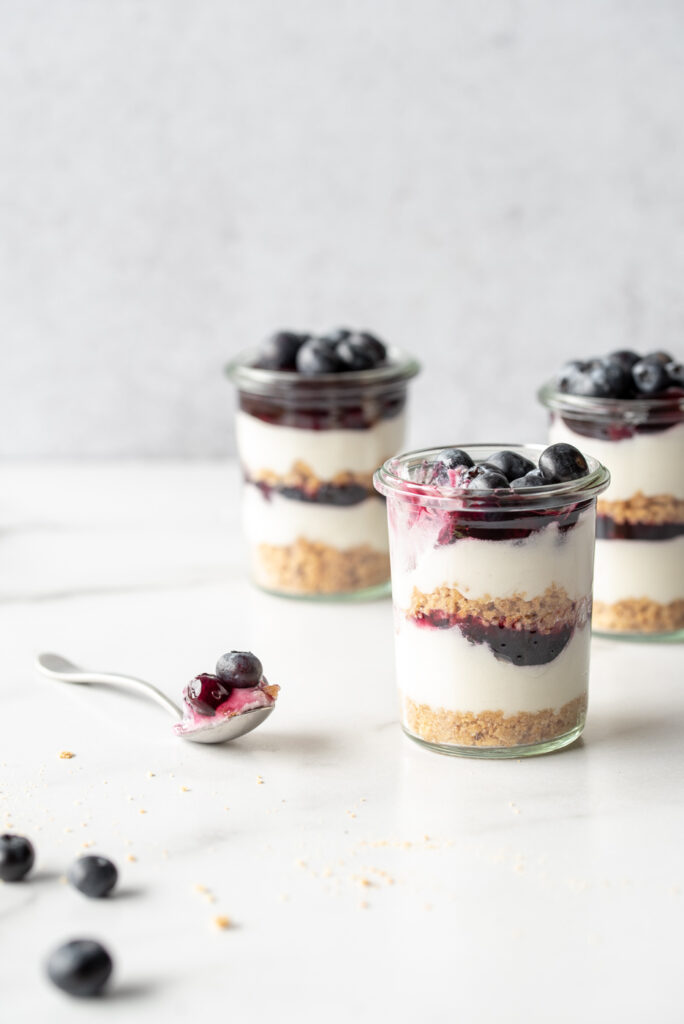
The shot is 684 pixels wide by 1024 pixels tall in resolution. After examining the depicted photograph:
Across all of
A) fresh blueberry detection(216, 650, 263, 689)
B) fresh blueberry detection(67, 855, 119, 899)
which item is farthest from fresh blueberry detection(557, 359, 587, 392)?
fresh blueberry detection(67, 855, 119, 899)

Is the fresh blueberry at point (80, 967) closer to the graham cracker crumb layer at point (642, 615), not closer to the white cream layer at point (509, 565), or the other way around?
the white cream layer at point (509, 565)

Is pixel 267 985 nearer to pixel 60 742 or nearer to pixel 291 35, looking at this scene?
pixel 60 742

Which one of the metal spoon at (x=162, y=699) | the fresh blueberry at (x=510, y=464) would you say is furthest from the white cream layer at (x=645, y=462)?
the metal spoon at (x=162, y=699)

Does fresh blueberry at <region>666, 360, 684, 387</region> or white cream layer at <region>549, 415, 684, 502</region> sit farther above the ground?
fresh blueberry at <region>666, 360, 684, 387</region>

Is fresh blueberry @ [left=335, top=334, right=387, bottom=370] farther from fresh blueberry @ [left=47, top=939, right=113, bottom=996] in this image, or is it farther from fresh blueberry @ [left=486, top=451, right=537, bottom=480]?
fresh blueberry @ [left=47, top=939, right=113, bottom=996]

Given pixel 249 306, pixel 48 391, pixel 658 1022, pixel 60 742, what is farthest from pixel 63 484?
pixel 658 1022
